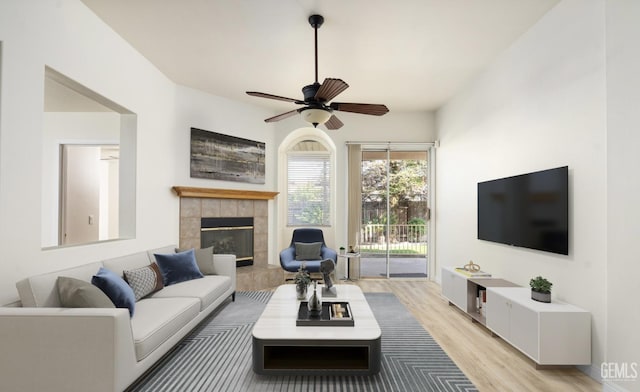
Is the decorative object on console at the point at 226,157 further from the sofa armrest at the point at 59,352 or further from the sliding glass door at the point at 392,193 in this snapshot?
the sofa armrest at the point at 59,352

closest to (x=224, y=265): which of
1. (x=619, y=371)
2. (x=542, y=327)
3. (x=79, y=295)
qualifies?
(x=79, y=295)

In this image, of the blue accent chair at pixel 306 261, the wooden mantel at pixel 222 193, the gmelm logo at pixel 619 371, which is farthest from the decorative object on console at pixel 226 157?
the gmelm logo at pixel 619 371

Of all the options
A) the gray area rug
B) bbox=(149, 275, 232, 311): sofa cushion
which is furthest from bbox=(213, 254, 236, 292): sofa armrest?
the gray area rug

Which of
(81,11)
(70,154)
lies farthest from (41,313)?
(70,154)

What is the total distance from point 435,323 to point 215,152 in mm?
3871

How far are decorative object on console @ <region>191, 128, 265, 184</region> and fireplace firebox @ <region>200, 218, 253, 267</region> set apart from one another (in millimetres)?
686

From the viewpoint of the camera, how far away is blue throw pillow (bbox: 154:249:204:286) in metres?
3.59

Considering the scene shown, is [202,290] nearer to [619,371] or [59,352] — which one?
[59,352]

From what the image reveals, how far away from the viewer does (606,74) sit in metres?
2.32

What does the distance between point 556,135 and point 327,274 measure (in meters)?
2.43

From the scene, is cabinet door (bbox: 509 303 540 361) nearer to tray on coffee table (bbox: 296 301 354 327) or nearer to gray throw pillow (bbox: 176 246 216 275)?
tray on coffee table (bbox: 296 301 354 327)

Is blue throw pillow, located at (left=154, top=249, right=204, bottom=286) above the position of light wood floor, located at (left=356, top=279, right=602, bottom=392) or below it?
above

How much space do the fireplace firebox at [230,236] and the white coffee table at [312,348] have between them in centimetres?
263

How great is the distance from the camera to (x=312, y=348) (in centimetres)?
267
